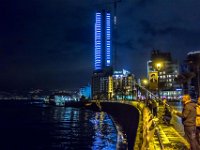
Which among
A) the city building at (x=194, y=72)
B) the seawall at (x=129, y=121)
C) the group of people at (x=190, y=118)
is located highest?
the city building at (x=194, y=72)

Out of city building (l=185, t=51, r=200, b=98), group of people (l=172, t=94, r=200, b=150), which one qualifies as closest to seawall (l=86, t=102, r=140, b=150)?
group of people (l=172, t=94, r=200, b=150)

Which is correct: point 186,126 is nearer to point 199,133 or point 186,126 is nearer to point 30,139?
point 199,133

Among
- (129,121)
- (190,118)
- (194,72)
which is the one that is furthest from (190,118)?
(194,72)

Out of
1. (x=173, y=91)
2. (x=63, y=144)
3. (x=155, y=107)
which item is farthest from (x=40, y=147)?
(x=173, y=91)

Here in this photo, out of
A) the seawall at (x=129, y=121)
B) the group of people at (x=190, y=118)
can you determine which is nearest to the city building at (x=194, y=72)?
the seawall at (x=129, y=121)

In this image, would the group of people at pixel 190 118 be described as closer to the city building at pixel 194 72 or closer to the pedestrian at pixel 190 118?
the pedestrian at pixel 190 118

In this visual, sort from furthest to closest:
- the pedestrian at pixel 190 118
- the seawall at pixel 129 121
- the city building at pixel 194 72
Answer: the city building at pixel 194 72, the seawall at pixel 129 121, the pedestrian at pixel 190 118

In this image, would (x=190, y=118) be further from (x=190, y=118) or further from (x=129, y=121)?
(x=129, y=121)

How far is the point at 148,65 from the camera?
199500 millimetres

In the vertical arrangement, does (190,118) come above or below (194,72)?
below

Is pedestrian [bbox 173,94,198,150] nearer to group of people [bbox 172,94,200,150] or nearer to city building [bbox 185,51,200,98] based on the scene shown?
group of people [bbox 172,94,200,150]

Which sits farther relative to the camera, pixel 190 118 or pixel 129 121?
pixel 129 121

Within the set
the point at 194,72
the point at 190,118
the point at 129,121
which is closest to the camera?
the point at 190,118

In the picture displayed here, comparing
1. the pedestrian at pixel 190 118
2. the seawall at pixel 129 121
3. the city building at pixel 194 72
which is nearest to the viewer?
the pedestrian at pixel 190 118
